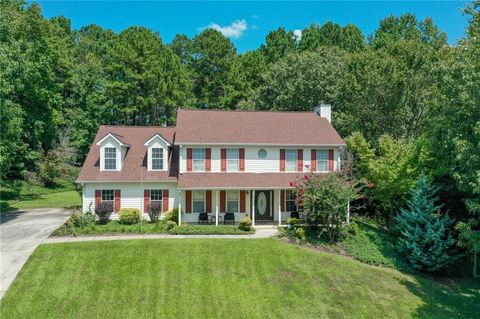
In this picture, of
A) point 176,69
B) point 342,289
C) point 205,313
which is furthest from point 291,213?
point 176,69

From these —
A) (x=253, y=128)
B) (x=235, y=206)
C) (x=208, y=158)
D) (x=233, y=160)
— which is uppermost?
(x=253, y=128)

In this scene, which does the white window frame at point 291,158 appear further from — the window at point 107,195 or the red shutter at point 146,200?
the window at point 107,195

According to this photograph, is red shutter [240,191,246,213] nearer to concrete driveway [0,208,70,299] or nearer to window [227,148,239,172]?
window [227,148,239,172]

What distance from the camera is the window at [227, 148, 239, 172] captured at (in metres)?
24.6

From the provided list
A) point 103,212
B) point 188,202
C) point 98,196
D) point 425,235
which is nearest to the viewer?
point 425,235

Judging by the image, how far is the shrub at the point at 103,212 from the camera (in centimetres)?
2278

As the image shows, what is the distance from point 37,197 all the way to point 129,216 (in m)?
17.6

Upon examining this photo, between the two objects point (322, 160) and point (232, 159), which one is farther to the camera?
point (322, 160)

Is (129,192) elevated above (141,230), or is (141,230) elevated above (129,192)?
(129,192)

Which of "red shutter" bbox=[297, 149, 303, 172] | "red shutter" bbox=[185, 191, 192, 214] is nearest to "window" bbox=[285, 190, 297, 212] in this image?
"red shutter" bbox=[297, 149, 303, 172]

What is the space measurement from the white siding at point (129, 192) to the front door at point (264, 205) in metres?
5.72

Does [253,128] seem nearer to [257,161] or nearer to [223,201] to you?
[257,161]

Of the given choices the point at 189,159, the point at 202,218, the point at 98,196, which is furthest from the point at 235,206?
the point at 98,196

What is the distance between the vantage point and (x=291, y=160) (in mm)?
25125
